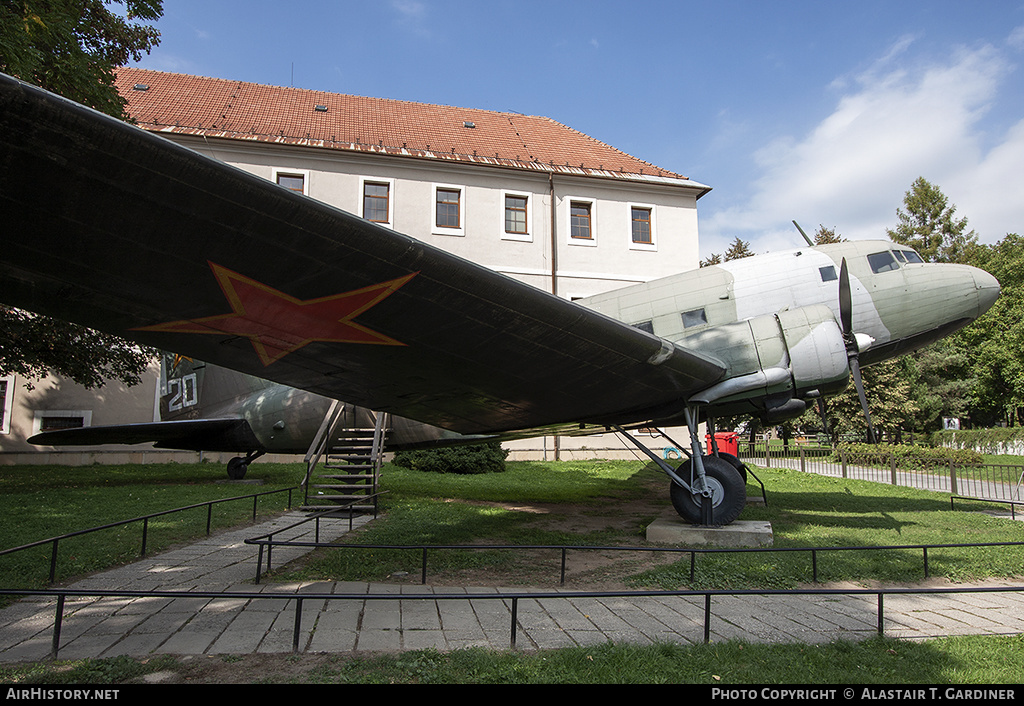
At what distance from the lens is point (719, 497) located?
9383 mm

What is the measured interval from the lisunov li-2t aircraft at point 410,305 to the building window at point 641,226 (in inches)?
686

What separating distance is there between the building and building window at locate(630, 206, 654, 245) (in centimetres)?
6

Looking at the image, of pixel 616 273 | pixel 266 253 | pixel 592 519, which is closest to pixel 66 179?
pixel 266 253

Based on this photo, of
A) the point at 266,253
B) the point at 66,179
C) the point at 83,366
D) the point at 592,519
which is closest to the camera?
the point at 66,179

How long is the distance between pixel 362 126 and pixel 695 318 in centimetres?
2353

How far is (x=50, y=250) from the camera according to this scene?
4.57 metres

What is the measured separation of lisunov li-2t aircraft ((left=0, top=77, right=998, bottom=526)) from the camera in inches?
162

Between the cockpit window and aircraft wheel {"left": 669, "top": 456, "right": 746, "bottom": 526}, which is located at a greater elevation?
the cockpit window

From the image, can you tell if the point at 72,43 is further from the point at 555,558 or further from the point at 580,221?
the point at 580,221

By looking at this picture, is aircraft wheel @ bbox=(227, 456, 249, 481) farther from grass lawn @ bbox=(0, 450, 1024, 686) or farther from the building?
the building

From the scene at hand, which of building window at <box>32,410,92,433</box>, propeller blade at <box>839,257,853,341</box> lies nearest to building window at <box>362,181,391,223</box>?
building window at <box>32,410,92,433</box>

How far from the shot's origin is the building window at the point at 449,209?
26047 mm
